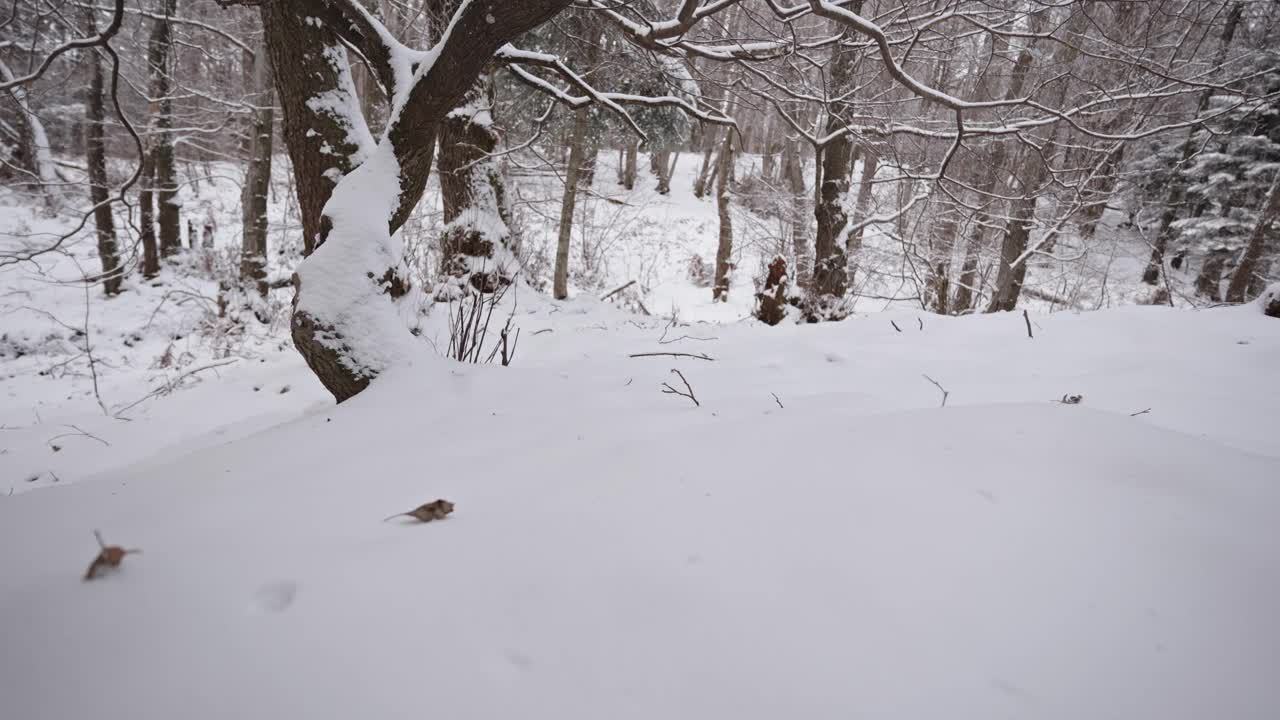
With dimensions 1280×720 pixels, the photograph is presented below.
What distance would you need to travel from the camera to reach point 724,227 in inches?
412

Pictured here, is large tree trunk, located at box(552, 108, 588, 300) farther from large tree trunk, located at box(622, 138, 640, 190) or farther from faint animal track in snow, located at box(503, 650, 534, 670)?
large tree trunk, located at box(622, 138, 640, 190)

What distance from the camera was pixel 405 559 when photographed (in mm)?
884

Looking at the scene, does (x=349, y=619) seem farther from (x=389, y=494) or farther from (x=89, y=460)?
(x=89, y=460)

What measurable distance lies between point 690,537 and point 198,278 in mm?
12152

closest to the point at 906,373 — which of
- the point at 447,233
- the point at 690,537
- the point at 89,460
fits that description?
the point at 690,537

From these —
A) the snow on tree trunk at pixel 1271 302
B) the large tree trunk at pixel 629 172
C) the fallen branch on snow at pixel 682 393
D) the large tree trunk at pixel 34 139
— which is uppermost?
the large tree trunk at pixel 629 172

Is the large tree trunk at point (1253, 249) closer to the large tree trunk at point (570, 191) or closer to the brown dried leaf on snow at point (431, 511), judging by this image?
the large tree trunk at point (570, 191)

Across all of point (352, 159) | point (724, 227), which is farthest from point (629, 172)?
point (352, 159)

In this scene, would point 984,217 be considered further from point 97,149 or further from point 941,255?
point 97,149

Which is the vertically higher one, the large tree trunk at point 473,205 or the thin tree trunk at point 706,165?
the thin tree trunk at point 706,165

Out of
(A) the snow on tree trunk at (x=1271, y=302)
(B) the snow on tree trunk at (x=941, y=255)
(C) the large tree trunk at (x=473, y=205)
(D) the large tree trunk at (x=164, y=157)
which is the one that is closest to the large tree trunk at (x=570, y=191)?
(C) the large tree trunk at (x=473, y=205)

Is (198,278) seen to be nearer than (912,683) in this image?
No

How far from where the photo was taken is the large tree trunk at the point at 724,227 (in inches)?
406

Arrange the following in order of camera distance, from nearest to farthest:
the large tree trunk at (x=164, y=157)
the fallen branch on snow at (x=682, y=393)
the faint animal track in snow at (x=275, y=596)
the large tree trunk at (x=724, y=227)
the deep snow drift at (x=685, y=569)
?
the deep snow drift at (x=685, y=569) < the faint animal track in snow at (x=275, y=596) < the fallen branch on snow at (x=682, y=393) < the large tree trunk at (x=164, y=157) < the large tree trunk at (x=724, y=227)
